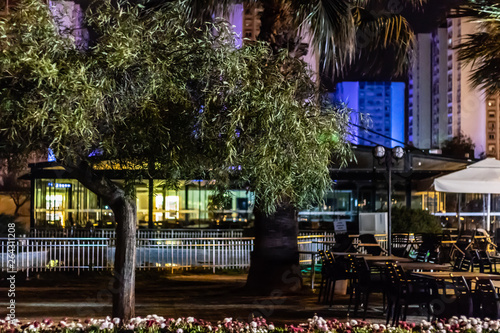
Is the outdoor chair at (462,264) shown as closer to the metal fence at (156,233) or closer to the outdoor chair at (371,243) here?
the outdoor chair at (371,243)

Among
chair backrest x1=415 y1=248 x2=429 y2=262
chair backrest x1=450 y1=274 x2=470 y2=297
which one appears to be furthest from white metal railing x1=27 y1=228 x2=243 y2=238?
chair backrest x1=450 y1=274 x2=470 y2=297

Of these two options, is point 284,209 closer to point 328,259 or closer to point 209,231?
point 328,259

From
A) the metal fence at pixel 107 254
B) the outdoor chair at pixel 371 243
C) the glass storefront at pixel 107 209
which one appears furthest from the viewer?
the glass storefront at pixel 107 209

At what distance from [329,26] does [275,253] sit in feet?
16.1

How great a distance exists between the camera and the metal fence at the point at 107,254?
19219 millimetres

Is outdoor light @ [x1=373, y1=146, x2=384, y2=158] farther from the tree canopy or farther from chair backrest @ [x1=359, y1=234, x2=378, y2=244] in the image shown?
the tree canopy

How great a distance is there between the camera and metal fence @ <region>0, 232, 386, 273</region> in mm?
19219

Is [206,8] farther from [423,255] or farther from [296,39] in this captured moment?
[423,255]

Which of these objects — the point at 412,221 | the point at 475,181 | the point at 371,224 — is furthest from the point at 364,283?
the point at 412,221

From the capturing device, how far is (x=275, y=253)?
15344 millimetres

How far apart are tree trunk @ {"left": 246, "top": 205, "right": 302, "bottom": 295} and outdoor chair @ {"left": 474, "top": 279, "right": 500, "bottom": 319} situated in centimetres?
577

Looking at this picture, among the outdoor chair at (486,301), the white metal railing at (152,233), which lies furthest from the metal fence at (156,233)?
the outdoor chair at (486,301)

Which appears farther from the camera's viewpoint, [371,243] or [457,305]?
[371,243]

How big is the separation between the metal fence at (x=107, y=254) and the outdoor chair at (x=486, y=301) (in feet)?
29.8
